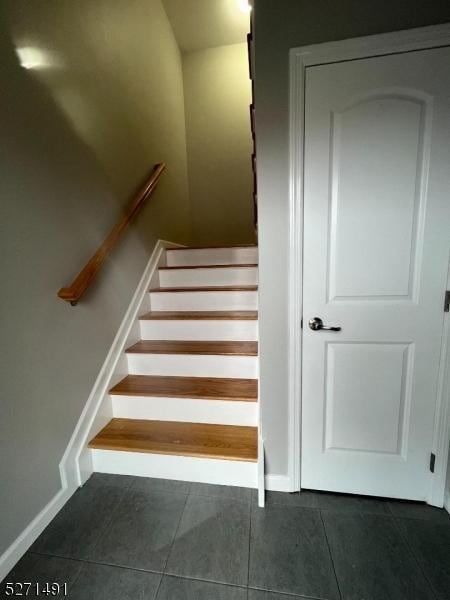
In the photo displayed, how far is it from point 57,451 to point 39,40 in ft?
6.48

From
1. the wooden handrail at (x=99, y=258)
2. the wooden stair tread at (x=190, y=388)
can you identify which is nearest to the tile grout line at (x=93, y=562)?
the wooden stair tread at (x=190, y=388)

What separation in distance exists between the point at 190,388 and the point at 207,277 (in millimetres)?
1072

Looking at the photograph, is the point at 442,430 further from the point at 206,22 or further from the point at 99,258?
the point at 206,22

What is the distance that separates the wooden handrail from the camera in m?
1.34

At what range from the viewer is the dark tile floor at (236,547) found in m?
0.97

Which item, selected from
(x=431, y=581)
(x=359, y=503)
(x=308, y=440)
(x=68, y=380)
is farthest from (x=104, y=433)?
(x=431, y=581)

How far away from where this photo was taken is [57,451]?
4.30 feet

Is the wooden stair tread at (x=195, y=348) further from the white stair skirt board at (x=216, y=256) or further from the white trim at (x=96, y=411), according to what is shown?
the white stair skirt board at (x=216, y=256)

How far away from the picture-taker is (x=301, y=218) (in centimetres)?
119

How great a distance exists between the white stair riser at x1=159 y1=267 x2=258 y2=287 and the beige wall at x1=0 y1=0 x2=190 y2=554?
0.34 metres

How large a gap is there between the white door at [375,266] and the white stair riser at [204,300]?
93 centimetres

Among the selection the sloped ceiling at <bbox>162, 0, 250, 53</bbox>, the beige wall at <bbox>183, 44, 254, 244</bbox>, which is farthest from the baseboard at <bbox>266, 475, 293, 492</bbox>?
the sloped ceiling at <bbox>162, 0, 250, 53</bbox>

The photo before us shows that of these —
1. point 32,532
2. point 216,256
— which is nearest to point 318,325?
point 32,532

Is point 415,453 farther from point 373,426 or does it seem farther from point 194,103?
point 194,103
